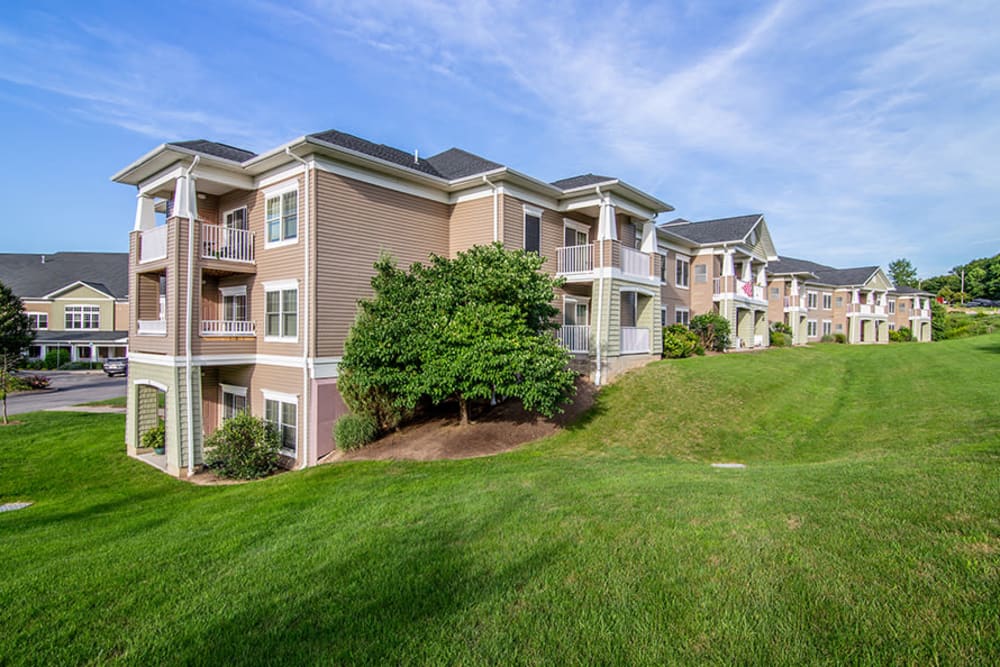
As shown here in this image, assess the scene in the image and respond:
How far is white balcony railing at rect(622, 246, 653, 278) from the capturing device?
1917 cm

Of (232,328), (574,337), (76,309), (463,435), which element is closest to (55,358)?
(76,309)

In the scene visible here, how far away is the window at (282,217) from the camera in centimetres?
1469

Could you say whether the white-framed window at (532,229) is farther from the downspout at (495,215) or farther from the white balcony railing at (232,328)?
the white balcony railing at (232,328)

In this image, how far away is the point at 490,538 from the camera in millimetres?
5766

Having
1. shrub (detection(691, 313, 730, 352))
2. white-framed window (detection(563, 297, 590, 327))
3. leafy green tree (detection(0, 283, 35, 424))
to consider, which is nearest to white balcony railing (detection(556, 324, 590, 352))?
white-framed window (detection(563, 297, 590, 327))

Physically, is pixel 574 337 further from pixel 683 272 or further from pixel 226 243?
pixel 683 272

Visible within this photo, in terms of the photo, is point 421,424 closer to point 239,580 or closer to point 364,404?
point 364,404

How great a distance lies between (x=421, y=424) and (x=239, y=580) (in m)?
9.65

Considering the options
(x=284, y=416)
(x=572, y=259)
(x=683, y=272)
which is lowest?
(x=284, y=416)

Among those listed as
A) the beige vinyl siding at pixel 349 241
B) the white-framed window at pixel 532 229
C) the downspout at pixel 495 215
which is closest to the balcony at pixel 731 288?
the white-framed window at pixel 532 229

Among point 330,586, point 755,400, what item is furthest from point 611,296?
point 330,586

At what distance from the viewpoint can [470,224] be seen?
17.2 metres

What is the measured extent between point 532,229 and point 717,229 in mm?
19966

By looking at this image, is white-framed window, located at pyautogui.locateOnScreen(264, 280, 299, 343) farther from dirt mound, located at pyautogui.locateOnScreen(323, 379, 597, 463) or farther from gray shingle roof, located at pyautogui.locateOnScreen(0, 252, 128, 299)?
gray shingle roof, located at pyautogui.locateOnScreen(0, 252, 128, 299)
